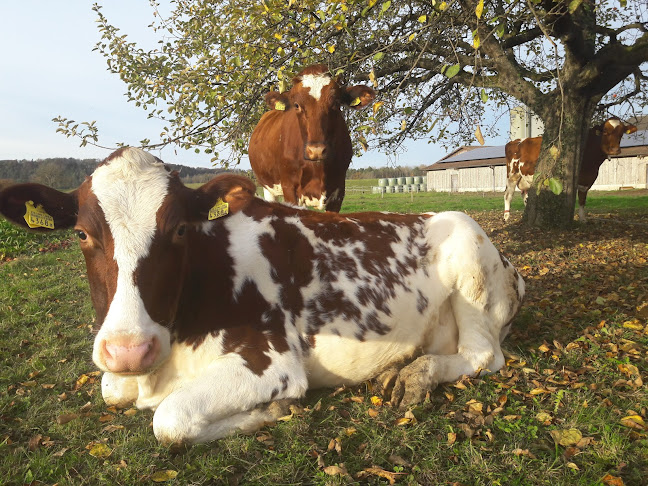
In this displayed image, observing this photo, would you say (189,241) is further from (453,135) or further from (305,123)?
(453,135)

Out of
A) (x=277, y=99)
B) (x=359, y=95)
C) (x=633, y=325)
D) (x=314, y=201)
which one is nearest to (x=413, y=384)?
(x=633, y=325)

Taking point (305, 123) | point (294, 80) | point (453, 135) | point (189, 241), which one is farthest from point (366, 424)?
point (453, 135)

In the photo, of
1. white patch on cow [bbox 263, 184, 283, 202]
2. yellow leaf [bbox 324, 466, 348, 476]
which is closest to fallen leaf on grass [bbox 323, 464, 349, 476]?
yellow leaf [bbox 324, 466, 348, 476]

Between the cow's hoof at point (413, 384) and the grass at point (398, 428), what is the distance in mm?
91

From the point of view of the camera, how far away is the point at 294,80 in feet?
24.1

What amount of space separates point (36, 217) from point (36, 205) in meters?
0.11

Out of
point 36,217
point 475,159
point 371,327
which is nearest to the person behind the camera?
point 36,217

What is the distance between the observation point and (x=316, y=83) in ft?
23.5

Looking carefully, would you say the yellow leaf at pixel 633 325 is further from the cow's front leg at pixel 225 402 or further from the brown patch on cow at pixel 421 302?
the cow's front leg at pixel 225 402

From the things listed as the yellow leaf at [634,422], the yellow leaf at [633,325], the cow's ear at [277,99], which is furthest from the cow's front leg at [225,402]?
the cow's ear at [277,99]

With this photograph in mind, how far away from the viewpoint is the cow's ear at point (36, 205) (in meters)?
3.23

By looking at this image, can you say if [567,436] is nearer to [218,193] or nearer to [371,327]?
[371,327]

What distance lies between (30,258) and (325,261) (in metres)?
9.09

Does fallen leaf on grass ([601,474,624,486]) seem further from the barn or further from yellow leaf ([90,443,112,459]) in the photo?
the barn
